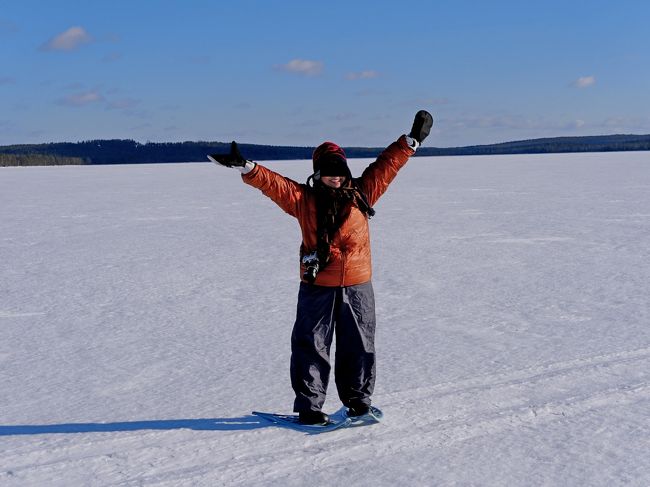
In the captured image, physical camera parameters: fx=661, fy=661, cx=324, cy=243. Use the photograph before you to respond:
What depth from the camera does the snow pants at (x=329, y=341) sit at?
3043mm

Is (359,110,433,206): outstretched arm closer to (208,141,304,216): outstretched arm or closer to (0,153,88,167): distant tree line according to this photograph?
(208,141,304,216): outstretched arm

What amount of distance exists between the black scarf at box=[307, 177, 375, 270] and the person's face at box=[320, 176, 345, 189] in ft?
0.05

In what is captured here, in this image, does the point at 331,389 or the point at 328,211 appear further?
the point at 331,389

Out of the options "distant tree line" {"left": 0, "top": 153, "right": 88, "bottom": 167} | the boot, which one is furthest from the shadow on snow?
"distant tree line" {"left": 0, "top": 153, "right": 88, "bottom": 167}

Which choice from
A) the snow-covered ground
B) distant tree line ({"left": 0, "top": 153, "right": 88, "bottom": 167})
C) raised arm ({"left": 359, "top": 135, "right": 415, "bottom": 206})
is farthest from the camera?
distant tree line ({"left": 0, "top": 153, "right": 88, "bottom": 167})

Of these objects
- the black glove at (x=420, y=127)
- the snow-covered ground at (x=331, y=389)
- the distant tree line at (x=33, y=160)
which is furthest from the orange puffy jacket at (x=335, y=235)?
the distant tree line at (x=33, y=160)

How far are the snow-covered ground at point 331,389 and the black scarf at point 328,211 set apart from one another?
2.79ft

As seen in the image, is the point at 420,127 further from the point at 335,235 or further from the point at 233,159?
the point at 233,159

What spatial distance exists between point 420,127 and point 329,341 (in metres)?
1.11

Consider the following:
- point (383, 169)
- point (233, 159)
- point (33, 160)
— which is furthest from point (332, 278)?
point (33, 160)

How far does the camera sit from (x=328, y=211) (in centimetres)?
299

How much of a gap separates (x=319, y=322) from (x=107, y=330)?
90.0 inches

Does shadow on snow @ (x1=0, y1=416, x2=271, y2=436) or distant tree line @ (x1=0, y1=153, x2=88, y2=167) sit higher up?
distant tree line @ (x1=0, y1=153, x2=88, y2=167)

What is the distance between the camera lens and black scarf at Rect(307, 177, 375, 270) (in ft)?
9.82
